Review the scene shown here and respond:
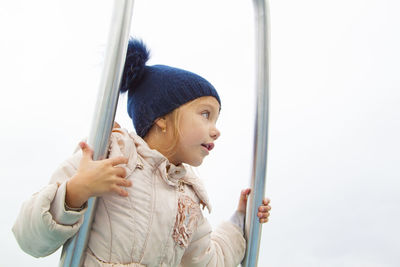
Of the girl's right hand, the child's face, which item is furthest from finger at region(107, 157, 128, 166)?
the child's face

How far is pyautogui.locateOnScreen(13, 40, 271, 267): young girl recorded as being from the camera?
501 millimetres

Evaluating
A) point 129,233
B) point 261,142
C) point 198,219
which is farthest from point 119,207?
point 261,142

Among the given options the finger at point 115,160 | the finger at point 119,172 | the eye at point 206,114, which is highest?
the eye at point 206,114

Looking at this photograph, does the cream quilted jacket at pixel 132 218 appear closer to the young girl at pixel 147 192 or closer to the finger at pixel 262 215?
the young girl at pixel 147 192

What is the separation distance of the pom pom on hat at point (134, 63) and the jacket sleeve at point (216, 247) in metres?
0.28

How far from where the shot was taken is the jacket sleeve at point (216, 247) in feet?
2.34

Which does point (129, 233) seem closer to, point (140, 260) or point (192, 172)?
point (140, 260)

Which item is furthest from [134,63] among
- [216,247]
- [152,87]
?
[216,247]

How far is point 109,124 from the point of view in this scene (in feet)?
1.73

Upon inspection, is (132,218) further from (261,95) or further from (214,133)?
(261,95)

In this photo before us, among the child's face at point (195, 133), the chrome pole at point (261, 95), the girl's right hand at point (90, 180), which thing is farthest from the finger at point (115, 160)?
the chrome pole at point (261, 95)

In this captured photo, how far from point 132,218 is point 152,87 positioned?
0.23 metres

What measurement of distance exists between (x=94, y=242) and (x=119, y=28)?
1.01ft

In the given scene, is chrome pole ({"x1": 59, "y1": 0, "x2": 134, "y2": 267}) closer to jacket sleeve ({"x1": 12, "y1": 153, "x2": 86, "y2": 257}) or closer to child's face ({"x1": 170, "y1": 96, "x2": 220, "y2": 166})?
jacket sleeve ({"x1": 12, "y1": 153, "x2": 86, "y2": 257})
